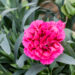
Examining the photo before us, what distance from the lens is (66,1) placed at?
4.80 ft

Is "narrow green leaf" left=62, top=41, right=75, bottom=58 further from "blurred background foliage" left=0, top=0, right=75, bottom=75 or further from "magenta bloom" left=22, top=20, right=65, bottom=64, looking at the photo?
"magenta bloom" left=22, top=20, right=65, bottom=64

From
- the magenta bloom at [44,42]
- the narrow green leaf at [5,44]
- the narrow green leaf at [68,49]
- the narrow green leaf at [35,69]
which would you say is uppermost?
the magenta bloom at [44,42]

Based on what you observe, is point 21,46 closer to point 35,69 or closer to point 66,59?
point 35,69

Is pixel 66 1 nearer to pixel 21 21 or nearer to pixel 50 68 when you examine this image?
pixel 21 21

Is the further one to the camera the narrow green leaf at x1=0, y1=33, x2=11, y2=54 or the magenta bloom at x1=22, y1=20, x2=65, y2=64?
the narrow green leaf at x1=0, y1=33, x2=11, y2=54

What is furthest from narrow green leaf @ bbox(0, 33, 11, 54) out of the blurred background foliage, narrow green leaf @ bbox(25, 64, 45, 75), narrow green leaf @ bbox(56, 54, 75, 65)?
narrow green leaf @ bbox(56, 54, 75, 65)

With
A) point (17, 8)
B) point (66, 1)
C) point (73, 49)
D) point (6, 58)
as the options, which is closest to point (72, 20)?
point (66, 1)

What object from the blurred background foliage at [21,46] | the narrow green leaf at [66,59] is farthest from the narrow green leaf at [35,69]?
the narrow green leaf at [66,59]

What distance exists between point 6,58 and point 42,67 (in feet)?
0.89

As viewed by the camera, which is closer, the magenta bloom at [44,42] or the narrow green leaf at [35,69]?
the magenta bloom at [44,42]

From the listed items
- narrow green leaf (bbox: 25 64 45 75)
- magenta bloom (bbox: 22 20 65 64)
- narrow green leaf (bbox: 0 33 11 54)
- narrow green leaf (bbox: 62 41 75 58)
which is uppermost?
magenta bloom (bbox: 22 20 65 64)

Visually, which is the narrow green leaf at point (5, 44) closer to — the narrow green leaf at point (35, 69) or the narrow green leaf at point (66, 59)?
the narrow green leaf at point (35, 69)

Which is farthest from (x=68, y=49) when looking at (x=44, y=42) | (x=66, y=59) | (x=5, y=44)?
(x=5, y=44)

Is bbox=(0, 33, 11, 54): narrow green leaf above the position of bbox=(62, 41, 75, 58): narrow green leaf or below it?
above
